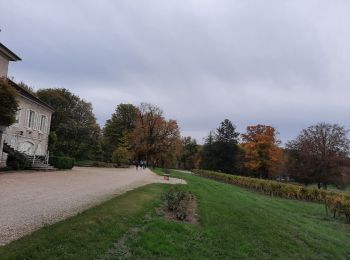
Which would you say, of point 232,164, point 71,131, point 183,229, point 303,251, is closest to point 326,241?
point 303,251

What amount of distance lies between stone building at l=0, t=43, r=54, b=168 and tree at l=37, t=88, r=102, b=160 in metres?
8.76

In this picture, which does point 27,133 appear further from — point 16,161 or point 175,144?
point 175,144

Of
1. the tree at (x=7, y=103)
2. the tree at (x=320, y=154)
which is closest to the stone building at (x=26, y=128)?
the tree at (x=7, y=103)

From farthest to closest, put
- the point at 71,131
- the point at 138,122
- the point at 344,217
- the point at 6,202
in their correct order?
1. the point at 138,122
2. the point at 71,131
3. the point at 344,217
4. the point at 6,202

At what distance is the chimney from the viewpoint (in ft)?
90.7

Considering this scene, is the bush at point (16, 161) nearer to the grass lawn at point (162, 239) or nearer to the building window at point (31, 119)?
the building window at point (31, 119)

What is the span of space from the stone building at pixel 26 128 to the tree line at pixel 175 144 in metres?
2.99

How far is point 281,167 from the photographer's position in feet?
220

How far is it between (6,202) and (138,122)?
232 feet

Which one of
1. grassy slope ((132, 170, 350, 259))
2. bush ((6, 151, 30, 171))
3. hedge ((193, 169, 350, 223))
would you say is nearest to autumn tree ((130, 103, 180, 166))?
hedge ((193, 169, 350, 223))

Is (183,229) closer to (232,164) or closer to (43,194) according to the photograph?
(43,194)

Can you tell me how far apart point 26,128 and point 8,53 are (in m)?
7.55

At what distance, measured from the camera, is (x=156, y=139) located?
79.6 m

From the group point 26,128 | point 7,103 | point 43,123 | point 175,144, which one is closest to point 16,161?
point 26,128
